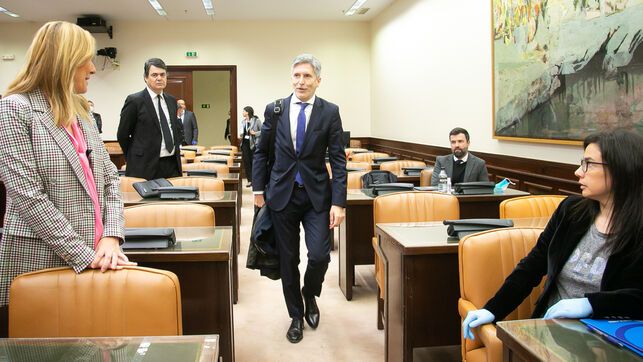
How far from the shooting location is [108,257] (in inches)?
65.1

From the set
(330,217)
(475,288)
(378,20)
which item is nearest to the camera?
(475,288)

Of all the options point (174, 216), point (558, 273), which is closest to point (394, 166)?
point (174, 216)

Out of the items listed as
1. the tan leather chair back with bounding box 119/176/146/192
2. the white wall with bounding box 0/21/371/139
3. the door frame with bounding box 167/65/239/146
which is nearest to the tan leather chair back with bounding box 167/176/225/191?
the tan leather chair back with bounding box 119/176/146/192

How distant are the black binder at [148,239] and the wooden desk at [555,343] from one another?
132 cm

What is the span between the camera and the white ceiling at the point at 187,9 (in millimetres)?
10062

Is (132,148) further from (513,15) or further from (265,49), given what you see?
(265,49)

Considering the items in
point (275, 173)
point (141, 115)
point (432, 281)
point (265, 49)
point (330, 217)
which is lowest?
point (432, 281)

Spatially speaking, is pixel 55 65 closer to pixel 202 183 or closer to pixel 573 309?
pixel 573 309

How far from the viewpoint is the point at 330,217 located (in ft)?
9.95

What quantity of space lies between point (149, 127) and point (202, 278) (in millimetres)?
2216

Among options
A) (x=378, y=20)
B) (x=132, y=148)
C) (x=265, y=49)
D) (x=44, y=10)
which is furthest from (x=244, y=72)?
(x=132, y=148)

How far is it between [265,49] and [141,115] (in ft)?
27.2

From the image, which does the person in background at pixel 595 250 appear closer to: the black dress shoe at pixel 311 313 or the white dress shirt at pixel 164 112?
the black dress shoe at pixel 311 313

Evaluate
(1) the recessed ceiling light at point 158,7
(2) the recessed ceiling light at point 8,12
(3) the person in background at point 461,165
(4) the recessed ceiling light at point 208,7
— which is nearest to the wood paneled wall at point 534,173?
(3) the person in background at point 461,165
